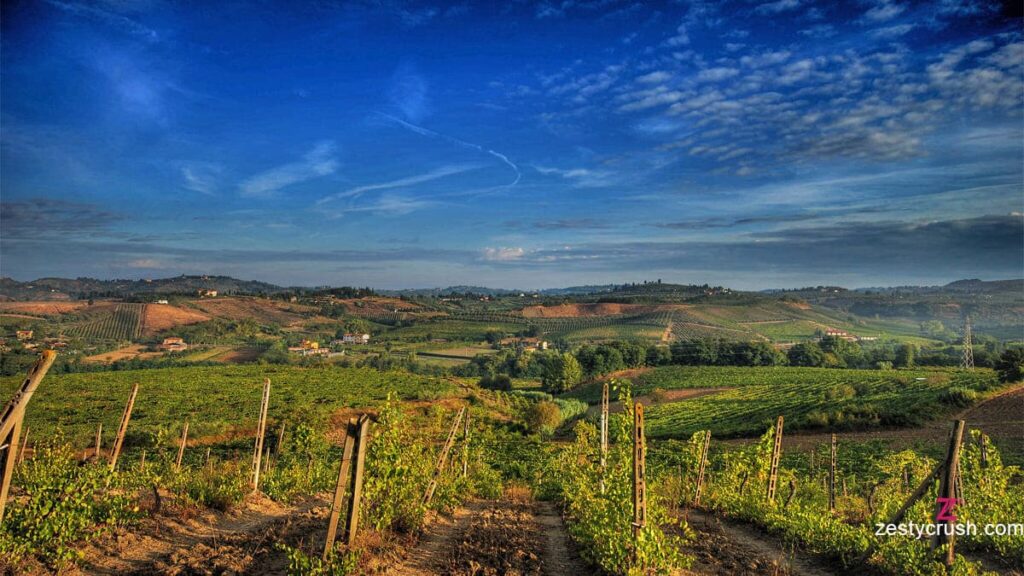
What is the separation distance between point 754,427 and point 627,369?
1875 inches

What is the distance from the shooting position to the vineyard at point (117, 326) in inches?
3622

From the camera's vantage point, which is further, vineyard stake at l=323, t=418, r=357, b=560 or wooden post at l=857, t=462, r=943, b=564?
wooden post at l=857, t=462, r=943, b=564

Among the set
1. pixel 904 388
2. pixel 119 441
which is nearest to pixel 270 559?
pixel 119 441

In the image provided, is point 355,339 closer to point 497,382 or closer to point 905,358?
point 497,382

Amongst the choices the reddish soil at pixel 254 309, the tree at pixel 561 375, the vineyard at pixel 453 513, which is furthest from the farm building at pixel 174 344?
the vineyard at pixel 453 513

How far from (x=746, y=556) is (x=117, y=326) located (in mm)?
121685

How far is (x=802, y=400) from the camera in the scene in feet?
167

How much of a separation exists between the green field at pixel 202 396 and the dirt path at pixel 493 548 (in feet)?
80.3

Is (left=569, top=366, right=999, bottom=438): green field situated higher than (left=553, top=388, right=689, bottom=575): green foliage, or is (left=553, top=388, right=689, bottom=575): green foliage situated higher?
(left=553, top=388, right=689, bottom=575): green foliage

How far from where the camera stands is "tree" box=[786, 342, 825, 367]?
89.8 meters

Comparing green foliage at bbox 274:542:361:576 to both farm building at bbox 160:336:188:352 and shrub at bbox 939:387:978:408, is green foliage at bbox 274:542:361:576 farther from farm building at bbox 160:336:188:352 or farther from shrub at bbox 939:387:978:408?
farm building at bbox 160:336:188:352

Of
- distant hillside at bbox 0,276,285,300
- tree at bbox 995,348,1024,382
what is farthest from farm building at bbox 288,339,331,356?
tree at bbox 995,348,1024,382

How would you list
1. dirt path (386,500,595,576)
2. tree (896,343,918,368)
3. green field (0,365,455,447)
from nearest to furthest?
dirt path (386,500,595,576) → green field (0,365,455,447) → tree (896,343,918,368)

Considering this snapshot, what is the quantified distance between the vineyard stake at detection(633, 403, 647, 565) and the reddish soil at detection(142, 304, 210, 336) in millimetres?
115844
